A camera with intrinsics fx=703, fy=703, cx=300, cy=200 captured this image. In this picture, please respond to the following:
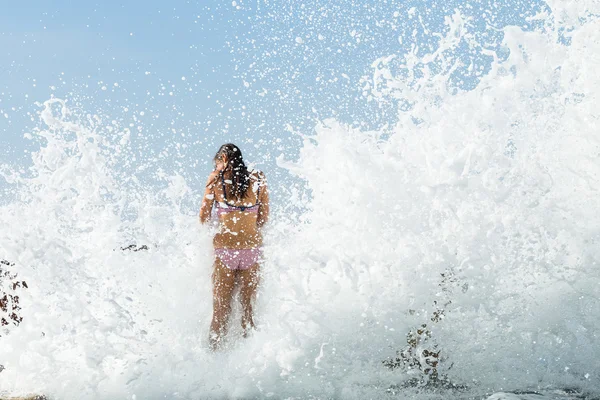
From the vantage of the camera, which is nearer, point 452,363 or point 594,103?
point 452,363

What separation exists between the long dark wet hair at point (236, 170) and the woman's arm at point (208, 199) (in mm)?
170

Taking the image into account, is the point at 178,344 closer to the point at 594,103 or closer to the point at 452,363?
the point at 452,363

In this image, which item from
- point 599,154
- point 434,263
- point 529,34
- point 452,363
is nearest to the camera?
point 452,363

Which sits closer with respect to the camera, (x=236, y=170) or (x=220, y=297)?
(x=236, y=170)

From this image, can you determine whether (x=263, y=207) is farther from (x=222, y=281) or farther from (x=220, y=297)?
(x=220, y=297)

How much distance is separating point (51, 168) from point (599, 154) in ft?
17.3

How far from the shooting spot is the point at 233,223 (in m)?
6.20

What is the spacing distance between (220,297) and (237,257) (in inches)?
15.8

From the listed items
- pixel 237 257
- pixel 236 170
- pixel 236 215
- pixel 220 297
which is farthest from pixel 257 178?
pixel 220 297

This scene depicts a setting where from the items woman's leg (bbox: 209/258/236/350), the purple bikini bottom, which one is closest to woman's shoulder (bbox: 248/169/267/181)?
the purple bikini bottom

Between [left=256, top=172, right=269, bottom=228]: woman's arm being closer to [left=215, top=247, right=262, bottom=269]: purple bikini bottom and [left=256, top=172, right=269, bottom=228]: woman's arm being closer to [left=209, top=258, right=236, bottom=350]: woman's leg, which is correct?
[left=215, top=247, right=262, bottom=269]: purple bikini bottom

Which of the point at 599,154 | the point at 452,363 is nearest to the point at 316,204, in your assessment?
the point at 452,363

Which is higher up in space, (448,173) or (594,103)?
(594,103)

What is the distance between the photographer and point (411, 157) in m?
6.59
